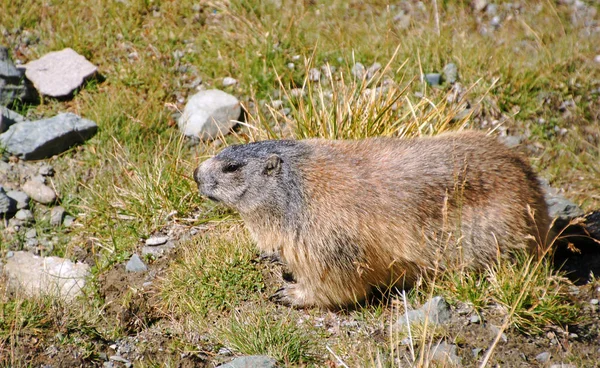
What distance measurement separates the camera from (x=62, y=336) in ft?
17.5

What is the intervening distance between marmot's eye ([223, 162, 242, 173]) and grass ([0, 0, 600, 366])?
2.64 feet

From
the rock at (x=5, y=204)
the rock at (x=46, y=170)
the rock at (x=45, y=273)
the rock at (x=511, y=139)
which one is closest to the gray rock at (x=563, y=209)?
the rock at (x=511, y=139)

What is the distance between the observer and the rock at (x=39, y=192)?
24.8ft

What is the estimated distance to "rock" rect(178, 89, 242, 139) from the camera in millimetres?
7938

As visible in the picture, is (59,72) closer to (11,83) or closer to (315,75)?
(11,83)

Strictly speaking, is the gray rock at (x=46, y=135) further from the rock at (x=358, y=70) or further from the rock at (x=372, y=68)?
the rock at (x=372, y=68)

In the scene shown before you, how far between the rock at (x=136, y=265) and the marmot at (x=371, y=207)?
46.9 inches

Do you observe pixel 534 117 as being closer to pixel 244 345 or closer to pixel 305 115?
pixel 305 115

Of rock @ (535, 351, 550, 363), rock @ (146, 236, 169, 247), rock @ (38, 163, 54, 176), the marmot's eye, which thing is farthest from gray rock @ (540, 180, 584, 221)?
rock @ (38, 163, 54, 176)

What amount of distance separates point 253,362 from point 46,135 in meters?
4.25

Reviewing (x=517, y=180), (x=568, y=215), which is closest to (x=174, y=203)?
(x=517, y=180)

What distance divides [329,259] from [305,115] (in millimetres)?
1976

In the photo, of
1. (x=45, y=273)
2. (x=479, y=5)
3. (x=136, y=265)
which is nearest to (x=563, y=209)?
(x=479, y=5)

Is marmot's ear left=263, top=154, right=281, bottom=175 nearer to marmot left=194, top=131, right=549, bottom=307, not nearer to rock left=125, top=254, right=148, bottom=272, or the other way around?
marmot left=194, top=131, right=549, bottom=307
